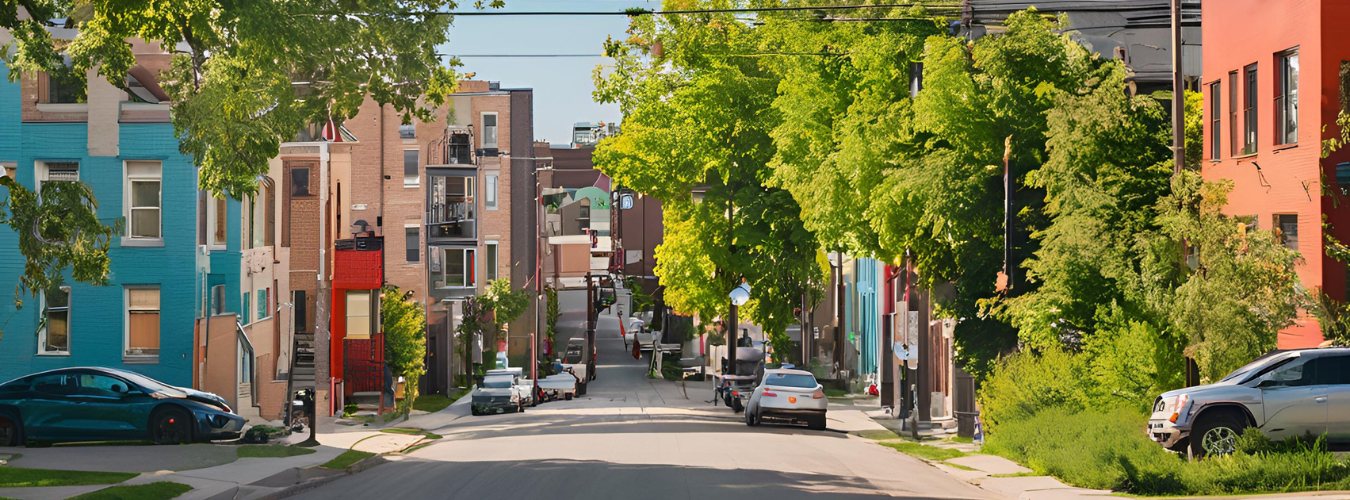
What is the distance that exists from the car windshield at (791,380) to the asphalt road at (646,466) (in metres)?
1.25

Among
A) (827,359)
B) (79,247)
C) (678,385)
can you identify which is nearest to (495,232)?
(678,385)

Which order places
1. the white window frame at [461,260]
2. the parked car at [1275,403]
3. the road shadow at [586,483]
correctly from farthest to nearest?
the white window frame at [461,260]
the parked car at [1275,403]
the road shadow at [586,483]

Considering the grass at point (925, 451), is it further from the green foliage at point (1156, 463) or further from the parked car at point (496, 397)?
the parked car at point (496, 397)

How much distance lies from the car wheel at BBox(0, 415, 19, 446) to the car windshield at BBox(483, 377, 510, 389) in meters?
23.3

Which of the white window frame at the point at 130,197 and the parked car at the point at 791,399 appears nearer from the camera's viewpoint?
the white window frame at the point at 130,197

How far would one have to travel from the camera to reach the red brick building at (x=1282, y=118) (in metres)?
20.9

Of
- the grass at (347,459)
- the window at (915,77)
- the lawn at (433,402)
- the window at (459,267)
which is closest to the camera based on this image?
the grass at (347,459)

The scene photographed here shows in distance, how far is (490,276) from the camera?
75.9 meters

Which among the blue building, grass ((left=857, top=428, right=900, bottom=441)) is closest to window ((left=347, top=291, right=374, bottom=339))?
the blue building

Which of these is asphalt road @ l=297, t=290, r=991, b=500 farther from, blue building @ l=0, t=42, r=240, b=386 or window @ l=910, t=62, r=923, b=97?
window @ l=910, t=62, r=923, b=97

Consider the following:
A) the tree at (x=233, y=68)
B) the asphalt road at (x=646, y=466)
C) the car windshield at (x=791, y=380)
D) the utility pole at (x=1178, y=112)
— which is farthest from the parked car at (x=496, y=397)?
the utility pole at (x=1178, y=112)

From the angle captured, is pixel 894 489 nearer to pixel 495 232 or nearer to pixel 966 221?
pixel 966 221

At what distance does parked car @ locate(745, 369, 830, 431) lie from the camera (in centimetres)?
3266

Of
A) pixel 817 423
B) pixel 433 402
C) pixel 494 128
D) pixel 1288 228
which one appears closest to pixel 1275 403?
pixel 1288 228
